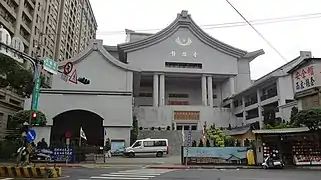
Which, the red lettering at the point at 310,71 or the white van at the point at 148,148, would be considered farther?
the white van at the point at 148,148

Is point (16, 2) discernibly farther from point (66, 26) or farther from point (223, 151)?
point (223, 151)

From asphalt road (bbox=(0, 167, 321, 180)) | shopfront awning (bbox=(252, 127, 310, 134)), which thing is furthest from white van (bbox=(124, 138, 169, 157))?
asphalt road (bbox=(0, 167, 321, 180))

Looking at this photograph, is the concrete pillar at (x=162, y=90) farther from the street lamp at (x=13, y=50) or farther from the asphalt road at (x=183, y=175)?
the street lamp at (x=13, y=50)

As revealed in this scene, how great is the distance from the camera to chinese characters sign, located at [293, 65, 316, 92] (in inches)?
920

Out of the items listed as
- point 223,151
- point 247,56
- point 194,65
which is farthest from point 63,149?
point 247,56

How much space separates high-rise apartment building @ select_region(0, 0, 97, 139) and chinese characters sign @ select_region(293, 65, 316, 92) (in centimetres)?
2726

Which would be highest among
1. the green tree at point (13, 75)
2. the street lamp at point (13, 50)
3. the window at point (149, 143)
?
the green tree at point (13, 75)

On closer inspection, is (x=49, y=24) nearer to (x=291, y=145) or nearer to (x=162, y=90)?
(x=162, y=90)

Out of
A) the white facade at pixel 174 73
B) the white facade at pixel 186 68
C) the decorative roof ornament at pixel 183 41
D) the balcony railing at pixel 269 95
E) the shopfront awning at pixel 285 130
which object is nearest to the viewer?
the shopfront awning at pixel 285 130

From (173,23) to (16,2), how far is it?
24.9m

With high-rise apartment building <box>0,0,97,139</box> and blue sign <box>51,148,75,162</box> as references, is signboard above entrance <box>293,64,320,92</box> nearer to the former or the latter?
blue sign <box>51,148,75,162</box>

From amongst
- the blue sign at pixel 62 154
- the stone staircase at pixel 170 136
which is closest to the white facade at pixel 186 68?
the stone staircase at pixel 170 136

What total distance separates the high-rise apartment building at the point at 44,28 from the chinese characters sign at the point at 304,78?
2726 cm

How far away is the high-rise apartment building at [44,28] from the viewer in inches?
1556
